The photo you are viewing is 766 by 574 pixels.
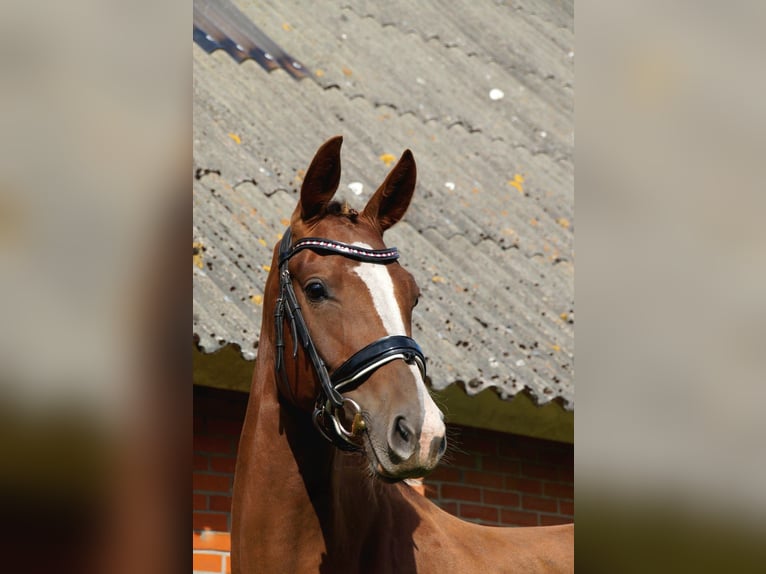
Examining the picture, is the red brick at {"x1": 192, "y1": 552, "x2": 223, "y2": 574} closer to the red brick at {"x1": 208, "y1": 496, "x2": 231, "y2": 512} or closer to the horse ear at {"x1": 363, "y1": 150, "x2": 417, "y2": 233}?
the red brick at {"x1": 208, "y1": 496, "x2": 231, "y2": 512}

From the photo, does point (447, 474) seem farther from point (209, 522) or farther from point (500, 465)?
point (209, 522)

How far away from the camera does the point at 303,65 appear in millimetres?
6496

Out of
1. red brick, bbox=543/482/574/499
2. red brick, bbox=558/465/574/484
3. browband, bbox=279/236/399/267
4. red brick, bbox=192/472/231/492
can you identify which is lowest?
red brick, bbox=192/472/231/492

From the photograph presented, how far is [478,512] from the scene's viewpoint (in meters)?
4.98

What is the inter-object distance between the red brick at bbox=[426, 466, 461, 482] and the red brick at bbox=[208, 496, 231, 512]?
3.69 ft

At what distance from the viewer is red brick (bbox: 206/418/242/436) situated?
4.29 metres

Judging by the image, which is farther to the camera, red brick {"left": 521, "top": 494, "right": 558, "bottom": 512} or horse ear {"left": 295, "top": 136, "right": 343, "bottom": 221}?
red brick {"left": 521, "top": 494, "right": 558, "bottom": 512}

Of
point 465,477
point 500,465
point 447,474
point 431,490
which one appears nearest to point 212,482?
point 431,490

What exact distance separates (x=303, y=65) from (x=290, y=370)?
161 inches
